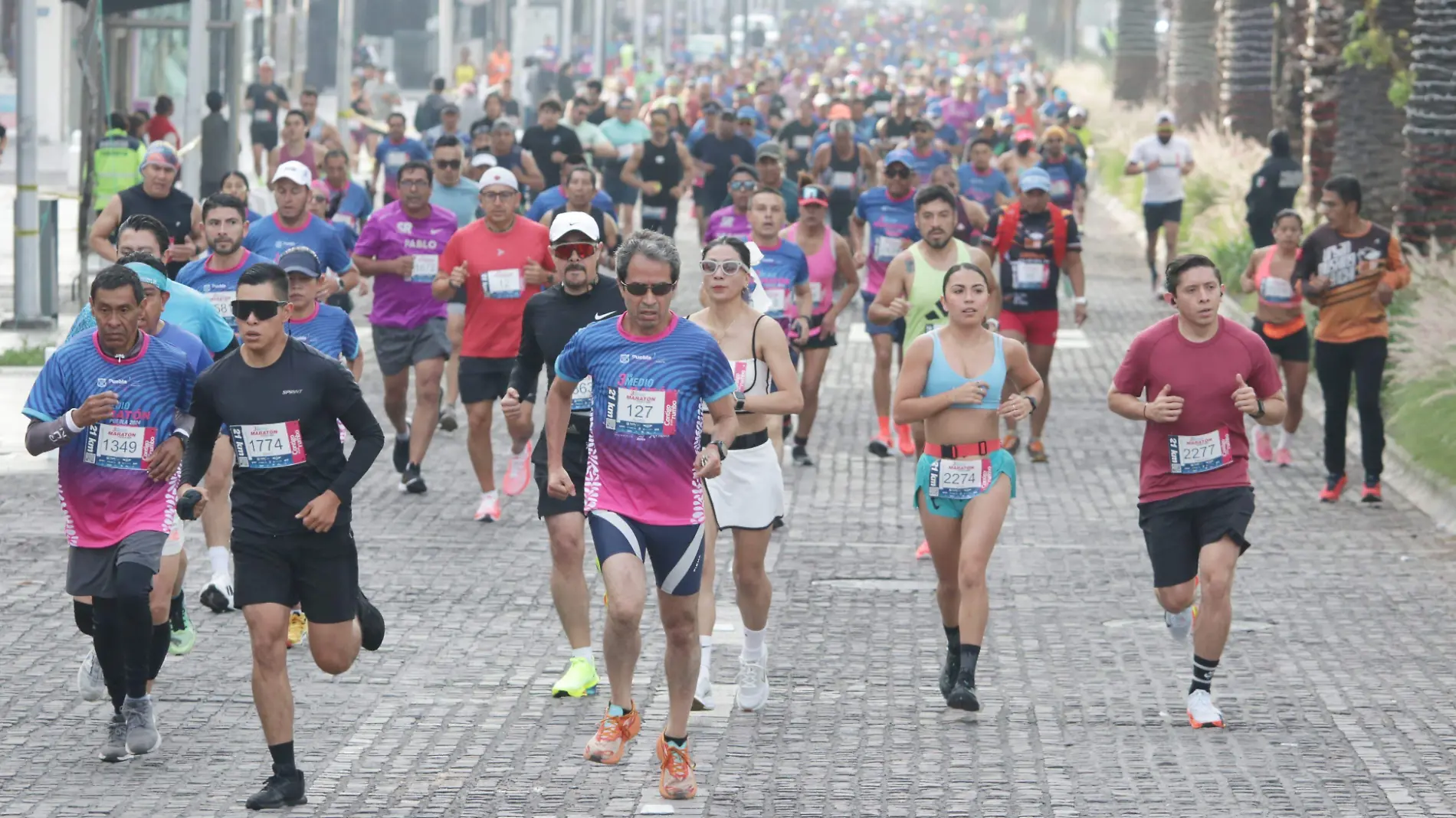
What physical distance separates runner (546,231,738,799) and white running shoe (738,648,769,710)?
1.02 meters

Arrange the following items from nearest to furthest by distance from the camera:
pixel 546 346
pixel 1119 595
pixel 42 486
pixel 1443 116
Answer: pixel 546 346 < pixel 1119 595 < pixel 42 486 < pixel 1443 116

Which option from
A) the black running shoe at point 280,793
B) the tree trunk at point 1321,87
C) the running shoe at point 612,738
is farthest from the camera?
the tree trunk at point 1321,87

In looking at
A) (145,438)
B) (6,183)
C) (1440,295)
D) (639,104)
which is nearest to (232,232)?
(145,438)

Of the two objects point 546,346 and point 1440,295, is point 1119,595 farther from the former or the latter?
point 1440,295

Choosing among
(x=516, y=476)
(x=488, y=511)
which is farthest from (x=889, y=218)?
(x=488, y=511)

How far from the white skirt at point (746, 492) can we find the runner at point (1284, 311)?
6.94 meters

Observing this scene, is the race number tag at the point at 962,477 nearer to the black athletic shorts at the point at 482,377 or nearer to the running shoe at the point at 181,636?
the running shoe at the point at 181,636

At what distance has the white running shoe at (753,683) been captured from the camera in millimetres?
9258

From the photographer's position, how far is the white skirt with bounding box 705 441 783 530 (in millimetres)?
9312

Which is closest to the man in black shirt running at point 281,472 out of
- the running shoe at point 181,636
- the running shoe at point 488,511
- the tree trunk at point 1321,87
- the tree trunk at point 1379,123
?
the running shoe at point 181,636

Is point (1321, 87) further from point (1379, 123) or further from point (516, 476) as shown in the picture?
point (516, 476)

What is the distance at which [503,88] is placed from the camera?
39.8 m

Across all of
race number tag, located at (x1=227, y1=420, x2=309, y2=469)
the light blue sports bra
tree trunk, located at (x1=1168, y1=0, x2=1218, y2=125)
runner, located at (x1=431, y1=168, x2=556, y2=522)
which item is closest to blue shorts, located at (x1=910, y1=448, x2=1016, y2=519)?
the light blue sports bra

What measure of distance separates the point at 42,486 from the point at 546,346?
5.41m
